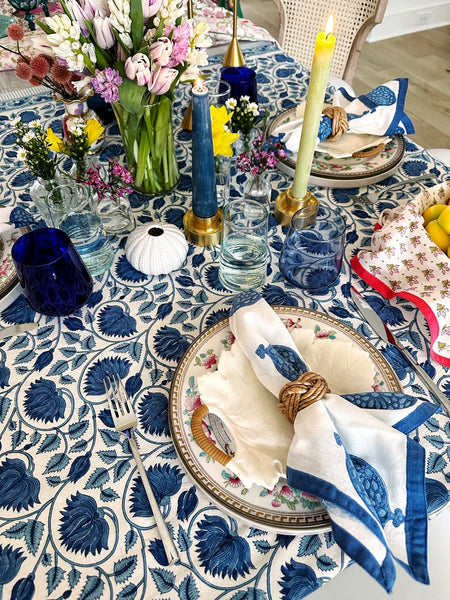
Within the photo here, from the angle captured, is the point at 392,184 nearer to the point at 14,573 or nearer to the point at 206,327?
the point at 206,327

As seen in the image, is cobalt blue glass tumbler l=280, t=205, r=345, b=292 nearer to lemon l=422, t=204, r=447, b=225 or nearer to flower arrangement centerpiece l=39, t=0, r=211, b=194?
lemon l=422, t=204, r=447, b=225

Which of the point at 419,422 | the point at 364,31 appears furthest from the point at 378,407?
the point at 364,31

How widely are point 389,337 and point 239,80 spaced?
638mm

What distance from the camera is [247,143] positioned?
0.94m

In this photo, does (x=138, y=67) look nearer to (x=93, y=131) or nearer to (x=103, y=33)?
(x=103, y=33)

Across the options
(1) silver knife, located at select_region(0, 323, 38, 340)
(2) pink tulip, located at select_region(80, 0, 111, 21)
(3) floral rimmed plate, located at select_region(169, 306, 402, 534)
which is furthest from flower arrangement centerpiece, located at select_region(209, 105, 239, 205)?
(1) silver knife, located at select_region(0, 323, 38, 340)

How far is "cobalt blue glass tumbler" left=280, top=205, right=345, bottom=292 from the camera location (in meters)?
0.72

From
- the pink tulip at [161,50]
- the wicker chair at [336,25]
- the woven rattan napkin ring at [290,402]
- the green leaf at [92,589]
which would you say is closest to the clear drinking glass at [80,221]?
the pink tulip at [161,50]

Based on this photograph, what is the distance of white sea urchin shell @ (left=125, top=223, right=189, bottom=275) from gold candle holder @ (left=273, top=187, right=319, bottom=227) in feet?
0.65

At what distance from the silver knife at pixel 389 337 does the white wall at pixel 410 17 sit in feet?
11.0

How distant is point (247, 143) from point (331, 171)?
0.18 meters

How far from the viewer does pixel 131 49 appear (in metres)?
0.70

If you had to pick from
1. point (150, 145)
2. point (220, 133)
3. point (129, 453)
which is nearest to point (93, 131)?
point (150, 145)

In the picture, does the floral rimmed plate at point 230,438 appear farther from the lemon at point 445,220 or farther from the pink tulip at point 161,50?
the pink tulip at point 161,50
